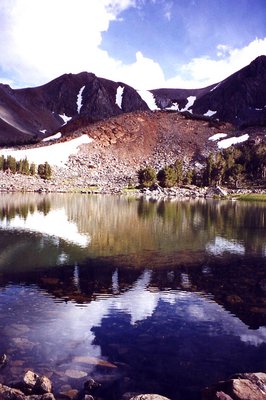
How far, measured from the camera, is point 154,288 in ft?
74.9

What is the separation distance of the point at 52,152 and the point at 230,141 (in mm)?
74984

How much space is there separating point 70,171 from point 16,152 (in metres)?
31.0

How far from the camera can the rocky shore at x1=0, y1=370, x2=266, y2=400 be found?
35.4 ft

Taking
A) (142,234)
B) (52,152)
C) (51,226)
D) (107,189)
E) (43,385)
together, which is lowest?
(43,385)

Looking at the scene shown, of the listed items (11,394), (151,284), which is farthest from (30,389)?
(151,284)

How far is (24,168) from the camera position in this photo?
145 metres

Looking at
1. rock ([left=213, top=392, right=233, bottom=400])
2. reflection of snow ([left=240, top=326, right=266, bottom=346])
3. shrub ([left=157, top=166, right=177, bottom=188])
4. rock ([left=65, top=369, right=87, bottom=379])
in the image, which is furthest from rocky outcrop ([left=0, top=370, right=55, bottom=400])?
shrub ([left=157, top=166, right=177, bottom=188])

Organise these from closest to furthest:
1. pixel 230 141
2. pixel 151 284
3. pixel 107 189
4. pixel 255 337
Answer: pixel 255 337, pixel 151 284, pixel 107 189, pixel 230 141

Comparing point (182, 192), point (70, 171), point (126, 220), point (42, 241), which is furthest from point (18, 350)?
point (70, 171)

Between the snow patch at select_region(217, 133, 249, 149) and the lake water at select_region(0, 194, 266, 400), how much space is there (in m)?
136

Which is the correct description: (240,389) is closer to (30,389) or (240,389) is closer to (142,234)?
(30,389)

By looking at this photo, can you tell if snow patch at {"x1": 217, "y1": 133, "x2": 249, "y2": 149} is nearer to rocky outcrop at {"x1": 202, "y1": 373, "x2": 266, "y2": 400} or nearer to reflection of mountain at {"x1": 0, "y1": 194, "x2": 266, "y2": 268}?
reflection of mountain at {"x1": 0, "y1": 194, "x2": 266, "y2": 268}

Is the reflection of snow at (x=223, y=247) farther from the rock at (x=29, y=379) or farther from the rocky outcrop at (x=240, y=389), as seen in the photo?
the rock at (x=29, y=379)

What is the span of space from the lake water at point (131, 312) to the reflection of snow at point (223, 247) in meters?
0.10
